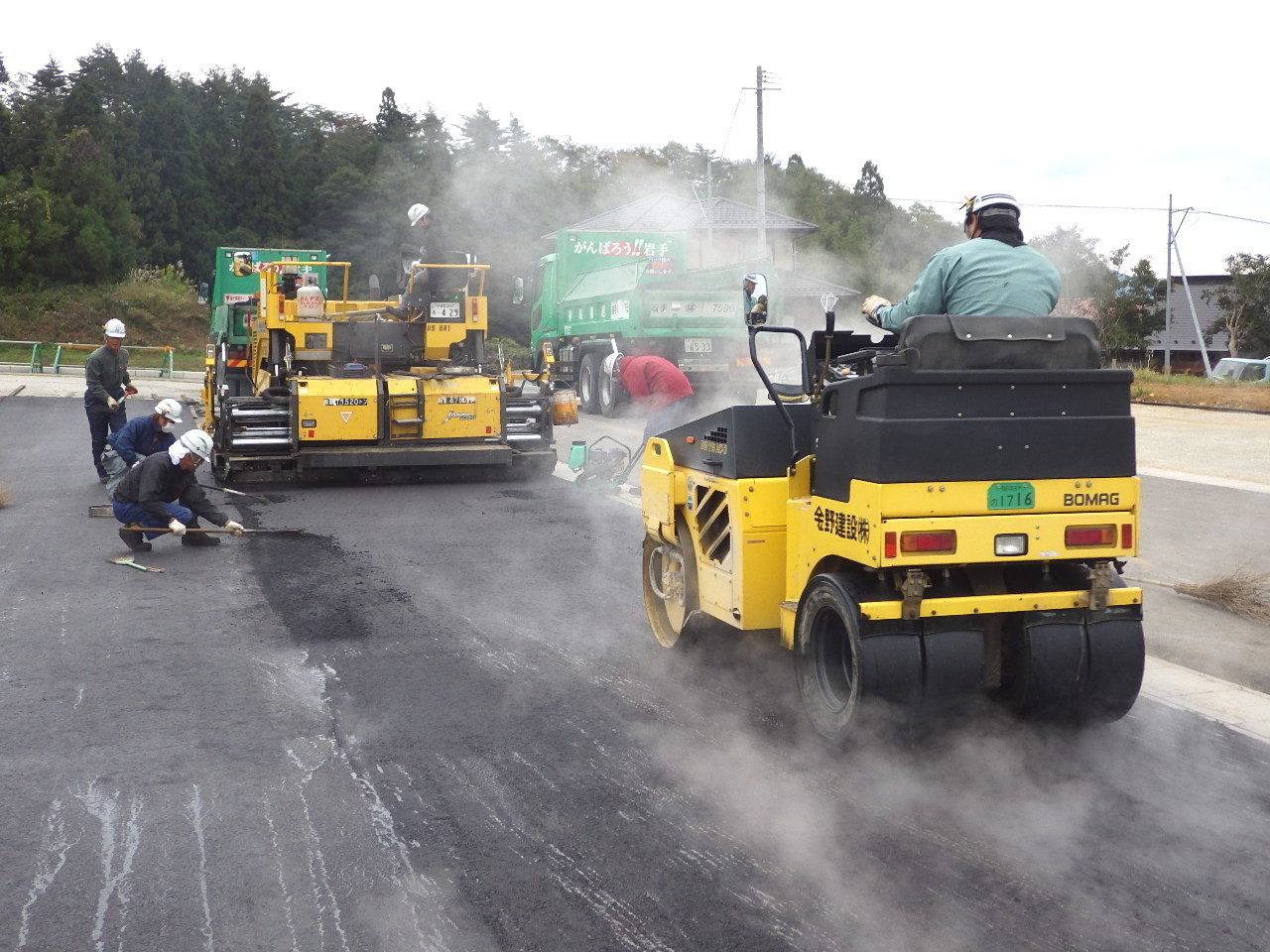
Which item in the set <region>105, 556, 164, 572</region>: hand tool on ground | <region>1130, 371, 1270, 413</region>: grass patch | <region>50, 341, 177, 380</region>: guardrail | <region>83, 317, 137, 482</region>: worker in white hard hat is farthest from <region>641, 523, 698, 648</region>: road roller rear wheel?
<region>50, 341, 177, 380</region>: guardrail

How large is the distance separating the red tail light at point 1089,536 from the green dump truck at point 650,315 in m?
14.1

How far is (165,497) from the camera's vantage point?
9297 millimetres

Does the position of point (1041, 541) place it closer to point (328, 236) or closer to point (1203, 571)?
point (1203, 571)

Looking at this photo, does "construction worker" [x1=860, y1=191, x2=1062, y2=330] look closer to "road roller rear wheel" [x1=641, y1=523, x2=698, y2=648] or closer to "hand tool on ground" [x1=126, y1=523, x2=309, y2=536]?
"road roller rear wheel" [x1=641, y1=523, x2=698, y2=648]

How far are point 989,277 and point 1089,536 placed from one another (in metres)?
Result: 1.05

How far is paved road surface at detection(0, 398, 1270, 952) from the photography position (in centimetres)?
339

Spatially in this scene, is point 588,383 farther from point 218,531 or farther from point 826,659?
point 826,659

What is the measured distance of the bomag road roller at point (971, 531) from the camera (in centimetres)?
430

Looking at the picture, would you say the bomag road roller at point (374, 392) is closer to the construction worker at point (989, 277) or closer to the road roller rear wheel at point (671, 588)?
the road roller rear wheel at point (671, 588)

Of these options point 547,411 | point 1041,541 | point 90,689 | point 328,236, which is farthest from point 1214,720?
point 328,236

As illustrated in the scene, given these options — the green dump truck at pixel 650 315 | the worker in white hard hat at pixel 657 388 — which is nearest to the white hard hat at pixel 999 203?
the worker in white hard hat at pixel 657 388

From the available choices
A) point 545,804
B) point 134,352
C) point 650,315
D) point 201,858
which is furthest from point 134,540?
point 134,352

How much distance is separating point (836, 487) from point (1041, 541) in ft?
2.49

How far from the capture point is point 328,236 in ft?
161
